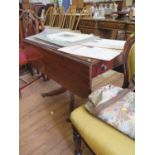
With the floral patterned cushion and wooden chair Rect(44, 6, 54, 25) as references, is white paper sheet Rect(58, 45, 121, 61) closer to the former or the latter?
the floral patterned cushion

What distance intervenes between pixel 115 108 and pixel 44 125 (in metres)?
1.06

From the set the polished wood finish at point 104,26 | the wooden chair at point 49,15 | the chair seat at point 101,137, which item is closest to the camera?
the chair seat at point 101,137

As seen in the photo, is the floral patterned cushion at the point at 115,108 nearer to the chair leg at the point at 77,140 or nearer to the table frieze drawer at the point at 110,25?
the chair leg at the point at 77,140

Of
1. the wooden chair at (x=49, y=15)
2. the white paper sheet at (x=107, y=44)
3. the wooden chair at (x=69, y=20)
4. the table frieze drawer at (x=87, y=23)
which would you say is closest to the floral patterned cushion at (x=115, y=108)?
the white paper sheet at (x=107, y=44)

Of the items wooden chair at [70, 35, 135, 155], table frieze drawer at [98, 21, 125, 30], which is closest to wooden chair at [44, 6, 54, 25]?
table frieze drawer at [98, 21, 125, 30]

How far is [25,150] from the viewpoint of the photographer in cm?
166

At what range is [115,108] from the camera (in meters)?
1.08

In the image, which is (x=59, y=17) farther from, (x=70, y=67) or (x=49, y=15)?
(x=70, y=67)

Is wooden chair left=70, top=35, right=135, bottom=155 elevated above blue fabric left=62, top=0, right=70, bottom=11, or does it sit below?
below

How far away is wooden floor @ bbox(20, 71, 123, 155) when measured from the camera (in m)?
1.66

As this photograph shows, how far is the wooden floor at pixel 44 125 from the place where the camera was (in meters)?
1.66

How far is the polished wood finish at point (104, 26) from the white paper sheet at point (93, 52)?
1845 mm

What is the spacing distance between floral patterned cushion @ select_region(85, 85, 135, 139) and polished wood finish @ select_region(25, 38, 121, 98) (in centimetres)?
21
